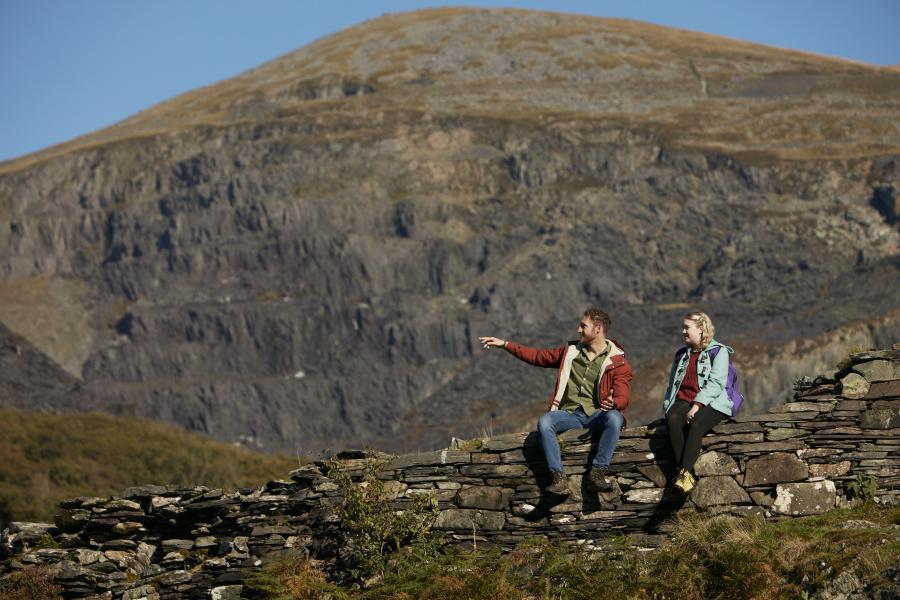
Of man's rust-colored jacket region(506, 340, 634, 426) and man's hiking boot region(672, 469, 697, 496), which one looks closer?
man's hiking boot region(672, 469, 697, 496)

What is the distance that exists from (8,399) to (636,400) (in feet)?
184

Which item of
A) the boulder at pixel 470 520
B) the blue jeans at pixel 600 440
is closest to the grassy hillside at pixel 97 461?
the boulder at pixel 470 520

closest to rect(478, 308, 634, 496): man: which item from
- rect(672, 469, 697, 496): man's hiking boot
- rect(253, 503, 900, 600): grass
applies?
rect(672, 469, 697, 496): man's hiking boot

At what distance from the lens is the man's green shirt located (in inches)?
707

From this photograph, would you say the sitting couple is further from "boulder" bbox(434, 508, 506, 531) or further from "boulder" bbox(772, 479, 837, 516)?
"boulder" bbox(772, 479, 837, 516)

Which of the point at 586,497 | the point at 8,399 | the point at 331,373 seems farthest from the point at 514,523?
the point at 331,373

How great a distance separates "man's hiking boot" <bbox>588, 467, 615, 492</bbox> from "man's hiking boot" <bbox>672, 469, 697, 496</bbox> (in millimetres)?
808

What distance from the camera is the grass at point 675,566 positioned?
15430mm

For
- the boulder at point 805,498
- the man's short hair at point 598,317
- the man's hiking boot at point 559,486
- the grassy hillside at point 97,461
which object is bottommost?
the grassy hillside at point 97,461

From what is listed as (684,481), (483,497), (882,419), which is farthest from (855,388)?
(483,497)

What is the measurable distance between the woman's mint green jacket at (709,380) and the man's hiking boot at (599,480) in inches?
41.4

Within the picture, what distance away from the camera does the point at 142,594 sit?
18828 mm

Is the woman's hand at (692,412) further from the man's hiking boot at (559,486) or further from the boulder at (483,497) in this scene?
the boulder at (483,497)

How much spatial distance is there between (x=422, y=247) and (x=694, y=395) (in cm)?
16173
